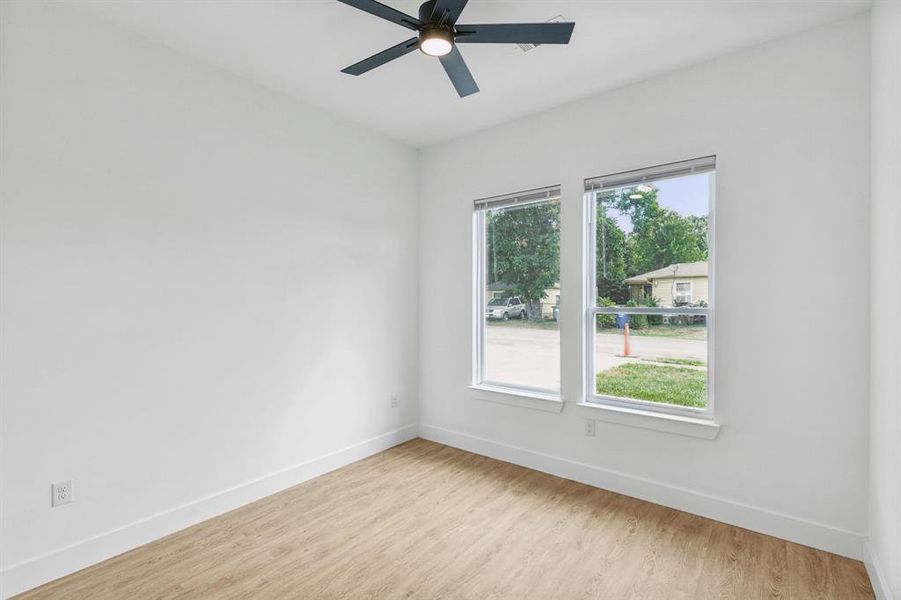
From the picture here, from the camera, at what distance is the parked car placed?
375 cm

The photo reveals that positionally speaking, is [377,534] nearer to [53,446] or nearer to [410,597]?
[410,597]

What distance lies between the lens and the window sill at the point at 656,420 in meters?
2.73

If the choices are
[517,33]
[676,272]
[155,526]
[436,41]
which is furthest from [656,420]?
[155,526]

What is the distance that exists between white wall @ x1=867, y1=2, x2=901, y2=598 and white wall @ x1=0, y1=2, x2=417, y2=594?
3.20 metres

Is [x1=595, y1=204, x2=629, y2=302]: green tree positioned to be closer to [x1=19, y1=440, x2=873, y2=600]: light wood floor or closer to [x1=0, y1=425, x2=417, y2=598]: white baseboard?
[x1=19, y1=440, x2=873, y2=600]: light wood floor

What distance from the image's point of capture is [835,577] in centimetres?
216

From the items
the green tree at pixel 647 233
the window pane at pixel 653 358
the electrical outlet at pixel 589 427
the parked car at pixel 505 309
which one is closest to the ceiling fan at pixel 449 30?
the green tree at pixel 647 233

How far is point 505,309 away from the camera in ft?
12.6

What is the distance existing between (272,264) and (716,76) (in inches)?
122

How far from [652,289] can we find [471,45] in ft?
6.34

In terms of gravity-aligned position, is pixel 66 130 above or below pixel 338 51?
below

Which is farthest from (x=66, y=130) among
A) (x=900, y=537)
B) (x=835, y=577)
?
(x=835, y=577)

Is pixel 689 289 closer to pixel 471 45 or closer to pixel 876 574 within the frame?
pixel 876 574

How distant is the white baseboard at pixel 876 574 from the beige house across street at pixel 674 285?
144cm
